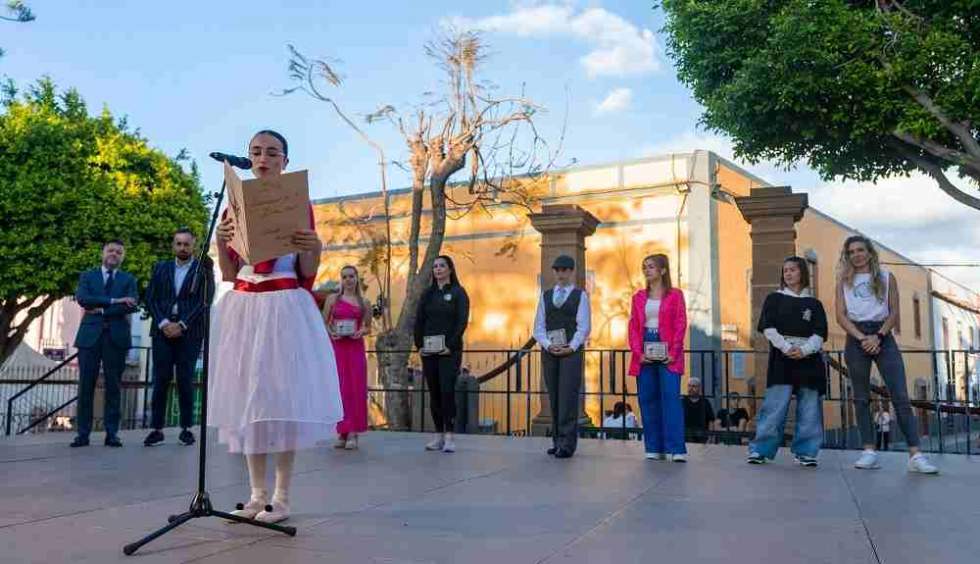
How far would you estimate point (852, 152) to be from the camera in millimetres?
11664

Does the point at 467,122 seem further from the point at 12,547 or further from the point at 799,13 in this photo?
the point at 12,547

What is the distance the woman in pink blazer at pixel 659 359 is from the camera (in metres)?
6.28

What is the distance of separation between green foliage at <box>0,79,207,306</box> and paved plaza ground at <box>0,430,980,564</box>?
1148 centimetres

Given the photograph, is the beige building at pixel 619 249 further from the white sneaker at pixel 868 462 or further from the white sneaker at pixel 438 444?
the white sneaker at pixel 868 462

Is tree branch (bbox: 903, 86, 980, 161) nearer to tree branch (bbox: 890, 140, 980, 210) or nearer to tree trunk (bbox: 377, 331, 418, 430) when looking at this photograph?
tree branch (bbox: 890, 140, 980, 210)

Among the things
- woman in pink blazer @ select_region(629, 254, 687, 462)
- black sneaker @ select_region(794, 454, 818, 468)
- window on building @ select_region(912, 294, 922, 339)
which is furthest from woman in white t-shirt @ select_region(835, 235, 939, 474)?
window on building @ select_region(912, 294, 922, 339)

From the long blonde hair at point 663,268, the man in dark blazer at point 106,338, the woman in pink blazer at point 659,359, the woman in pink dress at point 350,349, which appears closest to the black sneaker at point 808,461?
the woman in pink blazer at point 659,359

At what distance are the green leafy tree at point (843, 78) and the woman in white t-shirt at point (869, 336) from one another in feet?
16.7

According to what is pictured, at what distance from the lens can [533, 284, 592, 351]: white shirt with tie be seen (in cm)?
645

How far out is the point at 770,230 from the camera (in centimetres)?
880

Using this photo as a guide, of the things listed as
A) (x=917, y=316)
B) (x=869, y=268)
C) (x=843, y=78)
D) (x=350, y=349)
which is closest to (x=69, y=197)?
(x=350, y=349)

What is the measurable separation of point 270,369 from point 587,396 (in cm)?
1443

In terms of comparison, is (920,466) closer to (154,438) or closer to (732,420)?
(732,420)

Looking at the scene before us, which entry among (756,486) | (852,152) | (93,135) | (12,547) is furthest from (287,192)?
(93,135)
